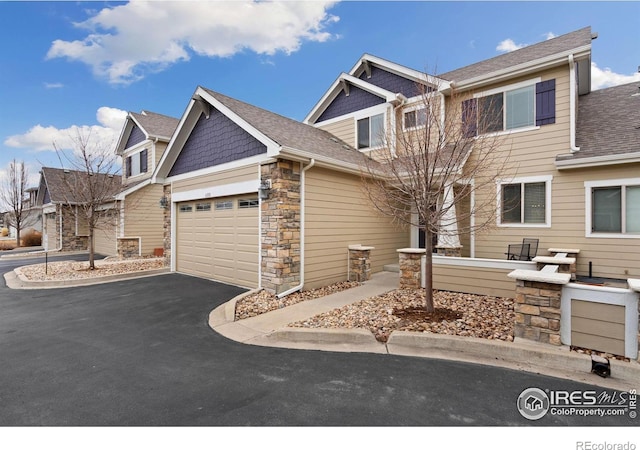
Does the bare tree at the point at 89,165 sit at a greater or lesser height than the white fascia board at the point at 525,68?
lesser

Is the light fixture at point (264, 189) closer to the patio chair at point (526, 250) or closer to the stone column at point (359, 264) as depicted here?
the stone column at point (359, 264)

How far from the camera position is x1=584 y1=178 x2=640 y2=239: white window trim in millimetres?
7294

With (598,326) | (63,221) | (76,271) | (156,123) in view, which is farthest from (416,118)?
(63,221)

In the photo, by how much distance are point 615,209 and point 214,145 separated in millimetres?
10754

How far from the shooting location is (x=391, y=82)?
38.5 ft

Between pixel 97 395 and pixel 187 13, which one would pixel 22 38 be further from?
pixel 97 395

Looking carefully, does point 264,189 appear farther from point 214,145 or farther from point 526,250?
point 526,250

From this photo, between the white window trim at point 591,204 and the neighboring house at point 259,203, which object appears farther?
the white window trim at point 591,204

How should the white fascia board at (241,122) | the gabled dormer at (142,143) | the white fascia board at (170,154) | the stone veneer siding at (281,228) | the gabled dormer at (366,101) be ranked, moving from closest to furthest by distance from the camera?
the white fascia board at (241,122), the stone veneer siding at (281,228), the white fascia board at (170,154), the gabled dormer at (366,101), the gabled dormer at (142,143)

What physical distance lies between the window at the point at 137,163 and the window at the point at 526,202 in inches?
726

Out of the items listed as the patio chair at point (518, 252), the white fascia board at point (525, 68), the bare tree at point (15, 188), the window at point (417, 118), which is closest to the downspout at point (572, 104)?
the white fascia board at point (525, 68)

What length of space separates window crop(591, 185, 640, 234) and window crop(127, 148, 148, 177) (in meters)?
20.4

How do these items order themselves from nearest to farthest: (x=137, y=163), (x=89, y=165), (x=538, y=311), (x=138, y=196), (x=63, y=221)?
1. (x=538, y=311)
2. (x=89, y=165)
3. (x=138, y=196)
4. (x=63, y=221)
5. (x=137, y=163)

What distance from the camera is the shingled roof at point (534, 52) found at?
27.7 feet
